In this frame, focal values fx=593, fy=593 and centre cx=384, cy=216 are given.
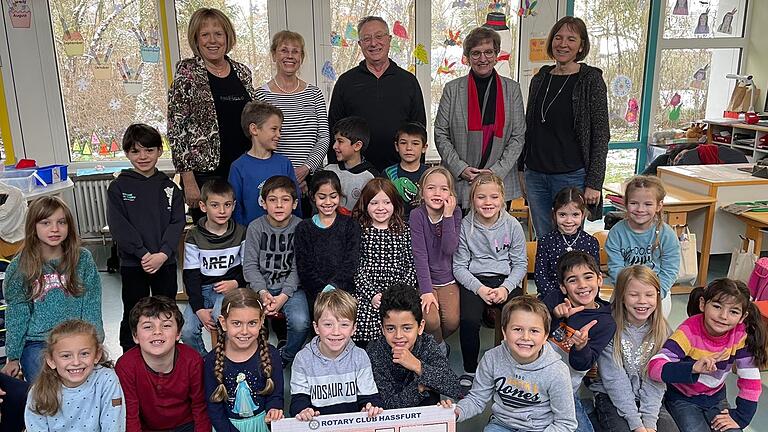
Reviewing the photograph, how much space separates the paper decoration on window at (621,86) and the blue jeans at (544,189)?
2867 mm

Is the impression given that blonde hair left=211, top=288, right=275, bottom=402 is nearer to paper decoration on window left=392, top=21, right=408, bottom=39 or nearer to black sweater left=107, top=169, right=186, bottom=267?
black sweater left=107, top=169, right=186, bottom=267

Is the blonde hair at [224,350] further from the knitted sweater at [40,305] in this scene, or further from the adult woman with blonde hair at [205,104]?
the adult woman with blonde hair at [205,104]

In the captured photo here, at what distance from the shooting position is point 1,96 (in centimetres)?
451

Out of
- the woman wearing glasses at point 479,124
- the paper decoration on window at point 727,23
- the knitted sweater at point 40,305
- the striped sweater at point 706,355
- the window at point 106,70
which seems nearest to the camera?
the striped sweater at point 706,355

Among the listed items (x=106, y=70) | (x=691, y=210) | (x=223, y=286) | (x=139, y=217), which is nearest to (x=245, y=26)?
(x=106, y=70)

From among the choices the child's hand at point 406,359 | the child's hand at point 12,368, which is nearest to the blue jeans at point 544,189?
the child's hand at point 406,359

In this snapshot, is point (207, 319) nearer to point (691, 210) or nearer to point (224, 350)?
point (224, 350)

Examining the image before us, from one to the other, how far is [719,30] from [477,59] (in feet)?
12.8

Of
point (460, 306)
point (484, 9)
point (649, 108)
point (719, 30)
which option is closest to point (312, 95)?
point (460, 306)

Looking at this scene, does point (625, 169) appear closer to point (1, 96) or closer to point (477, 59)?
point (477, 59)

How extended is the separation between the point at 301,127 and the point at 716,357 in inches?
79.9

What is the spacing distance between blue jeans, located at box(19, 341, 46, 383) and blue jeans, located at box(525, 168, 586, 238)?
2369mm

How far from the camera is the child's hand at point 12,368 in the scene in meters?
2.21

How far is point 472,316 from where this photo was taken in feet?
8.84
